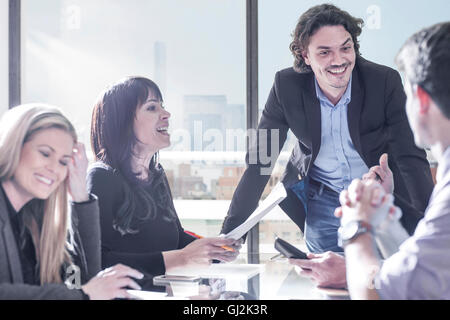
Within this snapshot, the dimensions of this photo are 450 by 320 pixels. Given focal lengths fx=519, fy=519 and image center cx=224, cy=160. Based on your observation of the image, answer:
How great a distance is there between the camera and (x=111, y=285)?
1.38 meters

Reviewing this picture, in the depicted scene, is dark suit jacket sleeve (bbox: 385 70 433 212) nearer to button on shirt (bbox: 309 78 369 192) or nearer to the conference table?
button on shirt (bbox: 309 78 369 192)

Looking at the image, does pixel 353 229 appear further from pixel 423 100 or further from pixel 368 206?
pixel 423 100

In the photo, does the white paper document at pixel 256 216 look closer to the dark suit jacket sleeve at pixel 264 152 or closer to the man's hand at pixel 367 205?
the dark suit jacket sleeve at pixel 264 152

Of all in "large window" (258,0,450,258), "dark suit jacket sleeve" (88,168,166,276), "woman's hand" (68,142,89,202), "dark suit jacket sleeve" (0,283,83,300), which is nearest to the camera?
"dark suit jacket sleeve" (0,283,83,300)

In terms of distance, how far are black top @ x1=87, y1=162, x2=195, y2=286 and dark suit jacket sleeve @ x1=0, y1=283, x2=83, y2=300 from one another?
423mm

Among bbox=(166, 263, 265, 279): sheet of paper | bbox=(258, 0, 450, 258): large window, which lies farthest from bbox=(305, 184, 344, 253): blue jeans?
bbox=(258, 0, 450, 258): large window

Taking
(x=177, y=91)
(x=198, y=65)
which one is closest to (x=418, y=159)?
(x=177, y=91)

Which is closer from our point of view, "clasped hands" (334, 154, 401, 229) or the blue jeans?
"clasped hands" (334, 154, 401, 229)

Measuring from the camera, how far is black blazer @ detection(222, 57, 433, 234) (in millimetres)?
2109

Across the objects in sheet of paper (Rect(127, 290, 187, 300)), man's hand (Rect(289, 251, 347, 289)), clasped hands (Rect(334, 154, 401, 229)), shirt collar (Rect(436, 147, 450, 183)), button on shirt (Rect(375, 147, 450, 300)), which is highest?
shirt collar (Rect(436, 147, 450, 183))

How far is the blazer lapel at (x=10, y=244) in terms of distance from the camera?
4.37 feet

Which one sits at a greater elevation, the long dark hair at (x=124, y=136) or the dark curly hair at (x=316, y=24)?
the dark curly hair at (x=316, y=24)

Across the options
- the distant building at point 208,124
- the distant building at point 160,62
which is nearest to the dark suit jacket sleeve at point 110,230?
the distant building at point 208,124

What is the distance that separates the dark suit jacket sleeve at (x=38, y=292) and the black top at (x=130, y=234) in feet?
1.39
